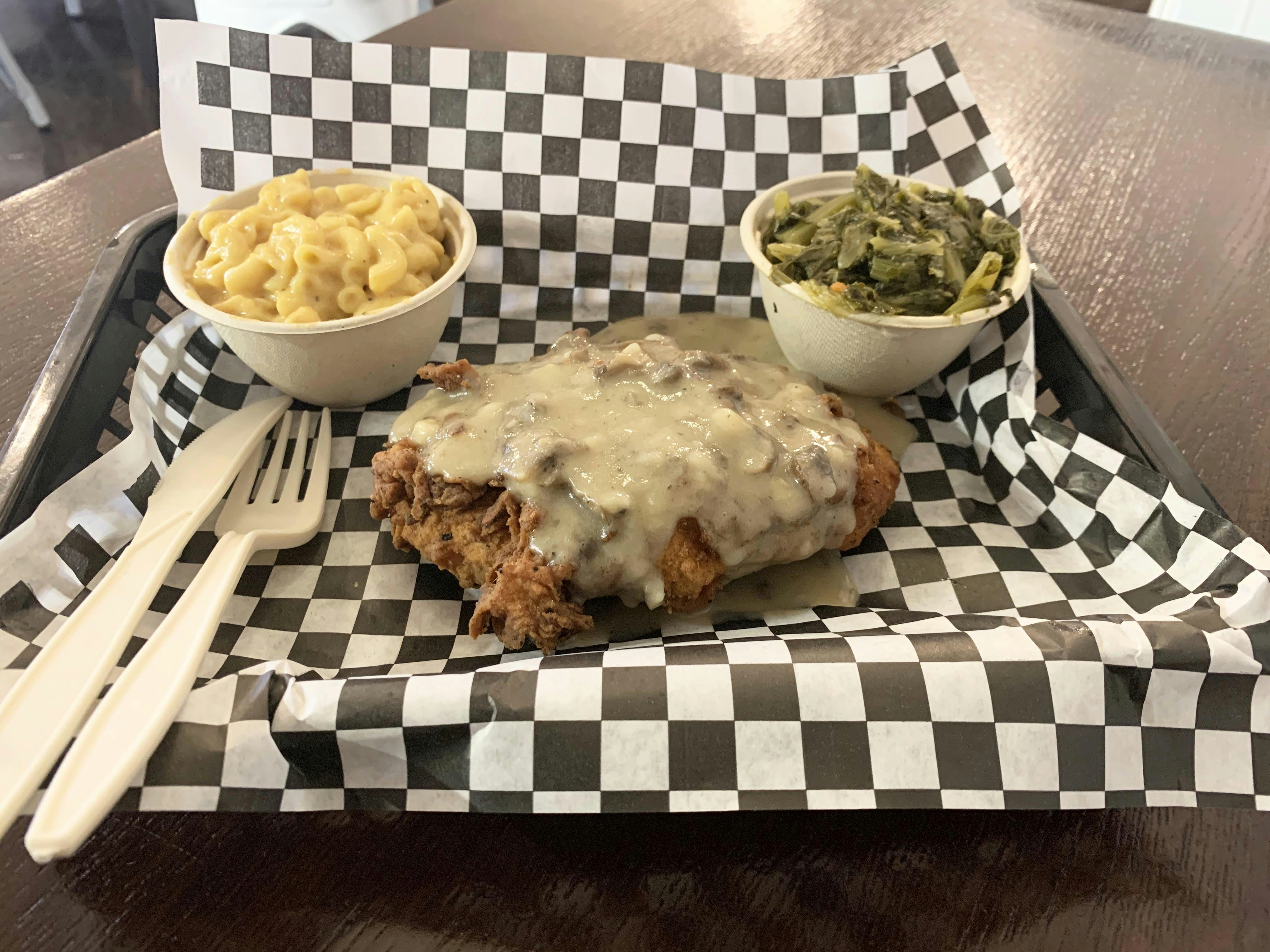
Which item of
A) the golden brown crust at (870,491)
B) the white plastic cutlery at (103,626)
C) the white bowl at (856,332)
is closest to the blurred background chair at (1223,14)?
the white bowl at (856,332)

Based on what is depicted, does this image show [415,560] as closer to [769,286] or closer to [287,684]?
[287,684]

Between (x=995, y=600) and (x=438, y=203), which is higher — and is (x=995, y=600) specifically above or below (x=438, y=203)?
below

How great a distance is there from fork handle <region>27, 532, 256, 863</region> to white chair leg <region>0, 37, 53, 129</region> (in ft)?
18.0

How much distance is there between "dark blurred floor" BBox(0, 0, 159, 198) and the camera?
5.25 m

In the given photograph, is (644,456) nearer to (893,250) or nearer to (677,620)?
(677,620)

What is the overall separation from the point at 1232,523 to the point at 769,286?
3.83 ft

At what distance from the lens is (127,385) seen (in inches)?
81.1

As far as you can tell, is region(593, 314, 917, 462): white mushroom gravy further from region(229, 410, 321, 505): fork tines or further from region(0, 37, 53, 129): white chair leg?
region(0, 37, 53, 129): white chair leg

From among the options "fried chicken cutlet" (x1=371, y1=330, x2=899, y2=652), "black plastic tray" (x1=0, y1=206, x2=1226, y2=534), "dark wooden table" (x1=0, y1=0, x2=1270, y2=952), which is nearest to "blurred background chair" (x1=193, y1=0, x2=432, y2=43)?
"black plastic tray" (x1=0, y1=206, x2=1226, y2=534)

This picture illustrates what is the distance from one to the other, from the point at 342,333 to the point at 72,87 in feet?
17.9

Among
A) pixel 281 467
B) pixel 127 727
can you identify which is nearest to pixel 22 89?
pixel 281 467

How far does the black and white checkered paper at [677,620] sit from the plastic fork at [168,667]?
51 mm

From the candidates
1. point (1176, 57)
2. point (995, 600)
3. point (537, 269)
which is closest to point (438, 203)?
point (537, 269)

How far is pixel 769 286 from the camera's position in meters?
2.20
